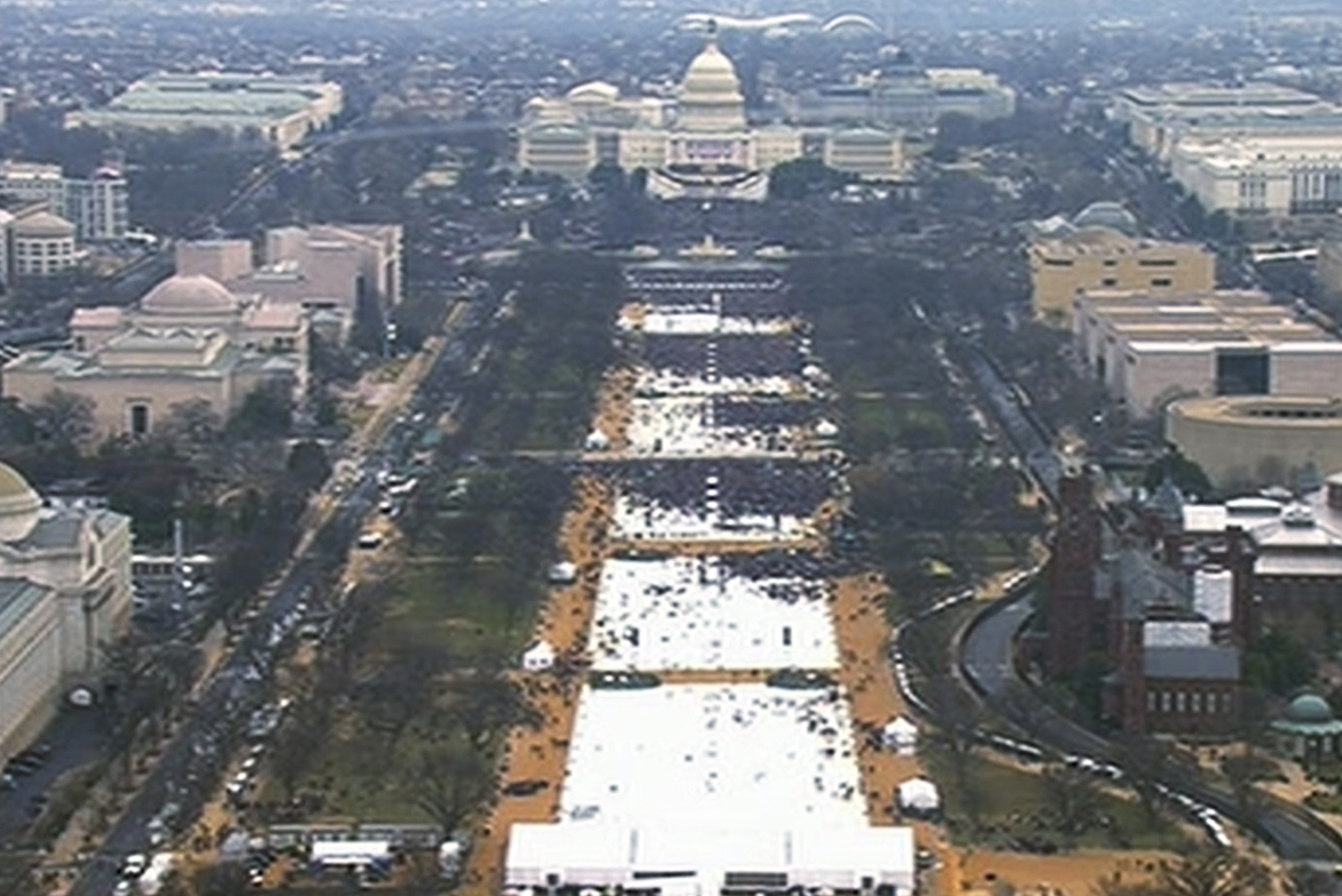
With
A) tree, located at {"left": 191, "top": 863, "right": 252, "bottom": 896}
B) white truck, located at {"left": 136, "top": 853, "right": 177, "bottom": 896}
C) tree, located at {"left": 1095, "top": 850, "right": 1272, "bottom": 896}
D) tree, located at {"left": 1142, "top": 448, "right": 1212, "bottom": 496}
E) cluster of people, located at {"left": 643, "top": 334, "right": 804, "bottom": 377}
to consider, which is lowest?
cluster of people, located at {"left": 643, "top": 334, "right": 804, "bottom": 377}

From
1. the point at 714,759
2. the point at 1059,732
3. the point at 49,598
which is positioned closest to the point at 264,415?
the point at 49,598

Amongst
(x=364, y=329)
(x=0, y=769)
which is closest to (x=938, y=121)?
(x=364, y=329)

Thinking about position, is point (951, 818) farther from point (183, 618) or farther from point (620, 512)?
point (620, 512)

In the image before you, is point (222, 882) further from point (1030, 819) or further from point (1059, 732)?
point (1059, 732)

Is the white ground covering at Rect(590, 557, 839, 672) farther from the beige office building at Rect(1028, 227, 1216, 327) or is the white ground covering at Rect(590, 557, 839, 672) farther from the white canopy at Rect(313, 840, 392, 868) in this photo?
the beige office building at Rect(1028, 227, 1216, 327)

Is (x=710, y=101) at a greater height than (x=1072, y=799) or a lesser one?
lesser

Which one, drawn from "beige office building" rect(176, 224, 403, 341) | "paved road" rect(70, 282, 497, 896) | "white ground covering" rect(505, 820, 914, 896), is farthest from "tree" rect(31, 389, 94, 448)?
"white ground covering" rect(505, 820, 914, 896)
